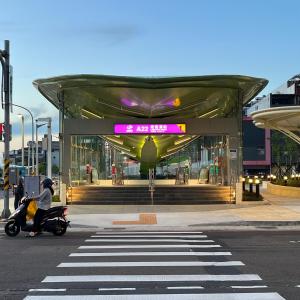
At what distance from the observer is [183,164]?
41219 millimetres

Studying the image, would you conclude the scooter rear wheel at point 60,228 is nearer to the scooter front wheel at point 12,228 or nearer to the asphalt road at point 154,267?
the asphalt road at point 154,267

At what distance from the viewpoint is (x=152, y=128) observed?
91.4 ft

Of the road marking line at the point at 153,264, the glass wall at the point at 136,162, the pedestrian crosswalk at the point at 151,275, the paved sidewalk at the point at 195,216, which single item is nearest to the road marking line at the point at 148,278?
the pedestrian crosswalk at the point at 151,275

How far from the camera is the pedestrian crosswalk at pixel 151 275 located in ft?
25.2

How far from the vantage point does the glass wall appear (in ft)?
102

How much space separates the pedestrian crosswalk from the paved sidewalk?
4900 mm

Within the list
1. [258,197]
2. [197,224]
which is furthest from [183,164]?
[197,224]

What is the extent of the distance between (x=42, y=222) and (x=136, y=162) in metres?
28.7

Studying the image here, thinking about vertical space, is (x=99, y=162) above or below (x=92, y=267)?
above

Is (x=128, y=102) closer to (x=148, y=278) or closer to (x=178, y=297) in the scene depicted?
(x=148, y=278)

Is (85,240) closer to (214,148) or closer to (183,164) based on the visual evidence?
(214,148)

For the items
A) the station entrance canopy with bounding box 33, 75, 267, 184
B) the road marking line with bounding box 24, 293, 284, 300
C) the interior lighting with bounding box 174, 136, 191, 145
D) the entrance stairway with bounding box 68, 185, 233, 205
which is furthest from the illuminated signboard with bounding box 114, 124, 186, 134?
the road marking line with bounding box 24, 293, 284, 300

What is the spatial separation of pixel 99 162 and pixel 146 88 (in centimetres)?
1202

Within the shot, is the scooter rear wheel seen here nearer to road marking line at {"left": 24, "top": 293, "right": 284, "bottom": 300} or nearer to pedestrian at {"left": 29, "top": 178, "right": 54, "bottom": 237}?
pedestrian at {"left": 29, "top": 178, "right": 54, "bottom": 237}
